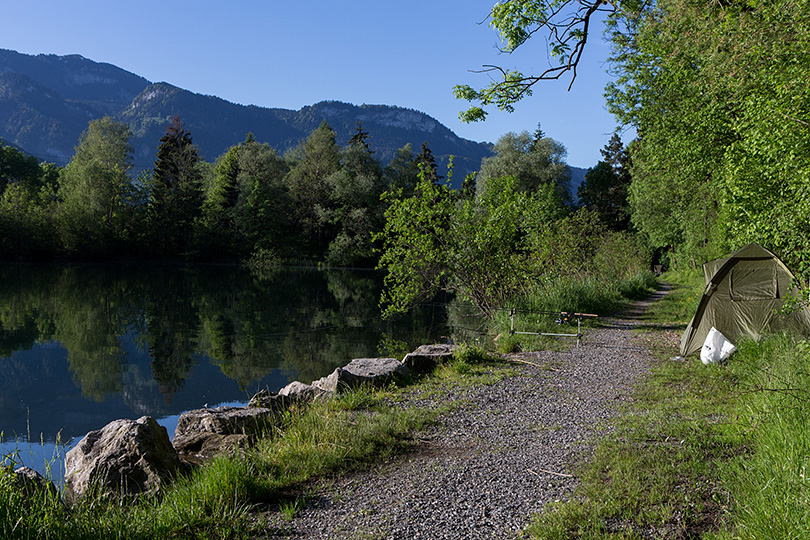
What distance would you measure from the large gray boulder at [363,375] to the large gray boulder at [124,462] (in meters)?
2.65

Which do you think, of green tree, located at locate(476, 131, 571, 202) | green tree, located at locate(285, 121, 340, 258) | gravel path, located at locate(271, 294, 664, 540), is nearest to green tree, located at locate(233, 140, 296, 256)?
green tree, located at locate(285, 121, 340, 258)

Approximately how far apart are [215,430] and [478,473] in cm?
364

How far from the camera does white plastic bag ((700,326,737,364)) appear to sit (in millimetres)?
9090

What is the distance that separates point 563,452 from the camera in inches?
Result: 202

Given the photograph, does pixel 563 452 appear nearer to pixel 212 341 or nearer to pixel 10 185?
pixel 212 341

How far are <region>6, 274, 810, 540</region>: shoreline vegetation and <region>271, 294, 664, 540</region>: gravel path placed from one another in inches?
8.2

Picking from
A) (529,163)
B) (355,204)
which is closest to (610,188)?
(529,163)

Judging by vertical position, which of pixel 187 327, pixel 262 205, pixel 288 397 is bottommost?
pixel 187 327

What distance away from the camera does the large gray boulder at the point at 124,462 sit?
4859mm

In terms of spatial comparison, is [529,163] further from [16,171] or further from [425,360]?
[16,171]

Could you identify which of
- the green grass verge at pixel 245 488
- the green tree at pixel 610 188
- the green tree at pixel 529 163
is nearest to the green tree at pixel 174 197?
the green tree at pixel 529 163

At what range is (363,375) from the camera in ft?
27.5

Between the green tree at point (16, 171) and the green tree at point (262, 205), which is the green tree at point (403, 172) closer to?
the green tree at point (262, 205)

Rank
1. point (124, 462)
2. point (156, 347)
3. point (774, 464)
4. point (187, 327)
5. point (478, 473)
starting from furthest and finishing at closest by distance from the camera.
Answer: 1. point (187, 327)
2. point (156, 347)
3. point (124, 462)
4. point (478, 473)
5. point (774, 464)
